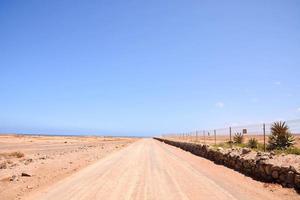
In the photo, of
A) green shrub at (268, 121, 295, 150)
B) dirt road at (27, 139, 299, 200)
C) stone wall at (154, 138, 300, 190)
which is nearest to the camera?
dirt road at (27, 139, 299, 200)

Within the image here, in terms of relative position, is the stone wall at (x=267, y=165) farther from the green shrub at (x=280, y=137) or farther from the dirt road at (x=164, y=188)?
the green shrub at (x=280, y=137)

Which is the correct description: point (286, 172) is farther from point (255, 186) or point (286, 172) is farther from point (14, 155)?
point (14, 155)

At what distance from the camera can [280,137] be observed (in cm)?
2339

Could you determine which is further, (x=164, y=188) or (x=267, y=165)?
(x=267, y=165)

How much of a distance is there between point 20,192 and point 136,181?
418 centimetres

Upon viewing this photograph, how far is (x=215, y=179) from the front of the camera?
44.9 feet

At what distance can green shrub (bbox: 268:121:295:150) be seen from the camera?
23.1 metres

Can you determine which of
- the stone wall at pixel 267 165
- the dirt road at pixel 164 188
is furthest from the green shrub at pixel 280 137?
the dirt road at pixel 164 188

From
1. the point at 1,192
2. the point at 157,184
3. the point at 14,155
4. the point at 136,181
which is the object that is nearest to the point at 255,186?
the point at 157,184

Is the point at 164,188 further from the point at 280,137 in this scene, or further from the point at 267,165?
the point at 280,137

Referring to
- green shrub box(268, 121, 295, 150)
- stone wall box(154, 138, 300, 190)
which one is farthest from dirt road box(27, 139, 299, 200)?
green shrub box(268, 121, 295, 150)

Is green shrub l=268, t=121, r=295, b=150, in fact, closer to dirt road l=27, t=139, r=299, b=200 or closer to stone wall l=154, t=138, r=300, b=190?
stone wall l=154, t=138, r=300, b=190

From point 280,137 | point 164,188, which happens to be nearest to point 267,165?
point 164,188

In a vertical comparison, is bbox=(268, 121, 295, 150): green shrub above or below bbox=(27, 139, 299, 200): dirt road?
above
